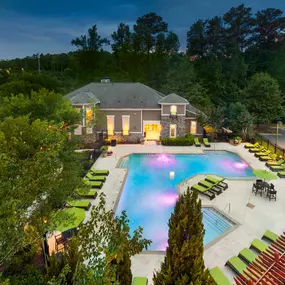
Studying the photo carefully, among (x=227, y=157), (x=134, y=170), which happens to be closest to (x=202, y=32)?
(x=227, y=157)

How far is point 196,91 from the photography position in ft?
127

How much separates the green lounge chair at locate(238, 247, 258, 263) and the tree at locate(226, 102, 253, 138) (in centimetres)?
2043

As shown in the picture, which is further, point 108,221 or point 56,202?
point 56,202

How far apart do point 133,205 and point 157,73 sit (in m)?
36.9

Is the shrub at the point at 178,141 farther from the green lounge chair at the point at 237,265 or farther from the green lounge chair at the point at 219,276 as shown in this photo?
the green lounge chair at the point at 219,276

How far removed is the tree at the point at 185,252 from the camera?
18.8 feet

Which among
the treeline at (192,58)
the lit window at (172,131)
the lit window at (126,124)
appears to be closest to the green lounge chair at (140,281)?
the lit window at (172,131)

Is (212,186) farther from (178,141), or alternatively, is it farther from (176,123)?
(176,123)

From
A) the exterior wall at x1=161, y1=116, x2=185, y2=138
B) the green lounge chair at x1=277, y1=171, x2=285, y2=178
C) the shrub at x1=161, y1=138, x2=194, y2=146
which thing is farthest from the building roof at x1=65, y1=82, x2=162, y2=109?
the green lounge chair at x1=277, y1=171, x2=285, y2=178

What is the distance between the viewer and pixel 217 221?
13.0 metres

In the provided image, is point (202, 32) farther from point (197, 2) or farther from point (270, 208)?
point (270, 208)

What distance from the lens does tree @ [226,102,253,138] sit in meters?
27.9

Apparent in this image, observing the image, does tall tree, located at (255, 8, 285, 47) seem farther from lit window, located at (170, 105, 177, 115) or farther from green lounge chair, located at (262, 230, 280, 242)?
green lounge chair, located at (262, 230, 280, 242)

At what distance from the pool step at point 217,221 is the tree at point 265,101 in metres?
26.0
